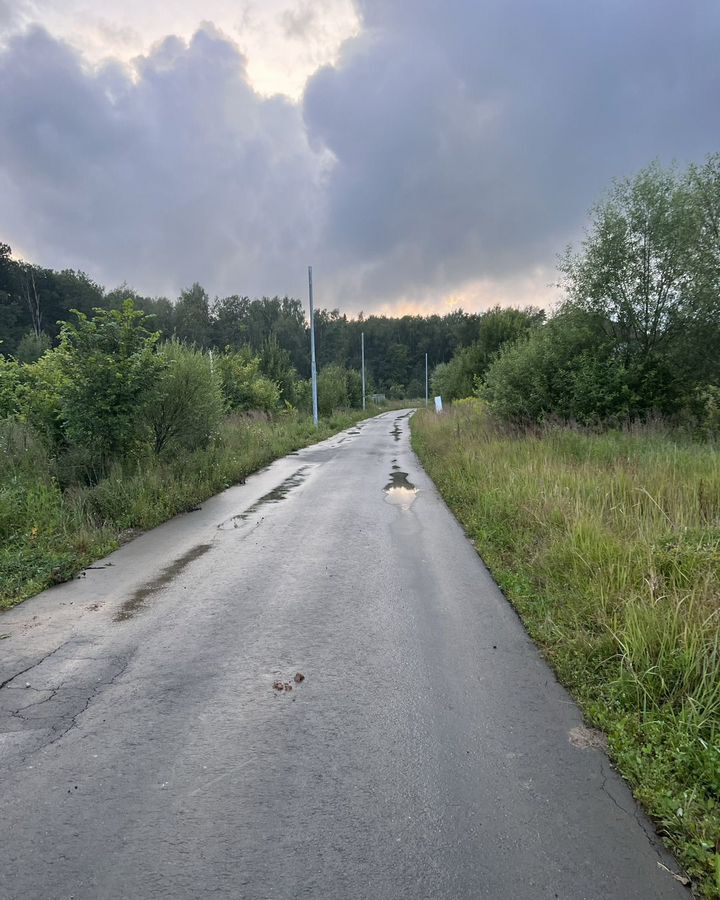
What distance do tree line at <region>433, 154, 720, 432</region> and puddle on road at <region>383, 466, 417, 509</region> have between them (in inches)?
227

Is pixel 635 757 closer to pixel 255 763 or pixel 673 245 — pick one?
pixel 255 763

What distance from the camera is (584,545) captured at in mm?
5324

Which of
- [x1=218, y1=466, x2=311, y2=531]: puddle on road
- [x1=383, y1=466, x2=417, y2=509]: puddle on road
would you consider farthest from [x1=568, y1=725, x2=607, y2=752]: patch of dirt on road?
[x1=383, y1=466, x2=417, y2=509]: puddle on road

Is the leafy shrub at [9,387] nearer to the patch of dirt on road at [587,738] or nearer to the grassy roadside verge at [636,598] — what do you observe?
the grassy roadside verge at [636,598]

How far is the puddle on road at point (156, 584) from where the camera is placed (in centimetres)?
502

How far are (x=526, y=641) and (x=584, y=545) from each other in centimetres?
149

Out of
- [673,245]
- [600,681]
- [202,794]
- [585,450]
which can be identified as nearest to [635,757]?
[600,681]

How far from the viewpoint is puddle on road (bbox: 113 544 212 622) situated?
198 inches

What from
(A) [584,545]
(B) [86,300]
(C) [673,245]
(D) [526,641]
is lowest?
(D) [526,641]

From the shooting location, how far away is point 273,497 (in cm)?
1086

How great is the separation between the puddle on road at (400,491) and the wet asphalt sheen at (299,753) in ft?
14.3

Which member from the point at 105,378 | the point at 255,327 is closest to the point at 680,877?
the point at 105,378

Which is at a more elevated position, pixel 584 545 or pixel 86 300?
pixel 86 300

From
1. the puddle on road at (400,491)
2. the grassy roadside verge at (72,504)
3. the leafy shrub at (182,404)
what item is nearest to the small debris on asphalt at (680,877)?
the grassy roadside verge at (72,504)
